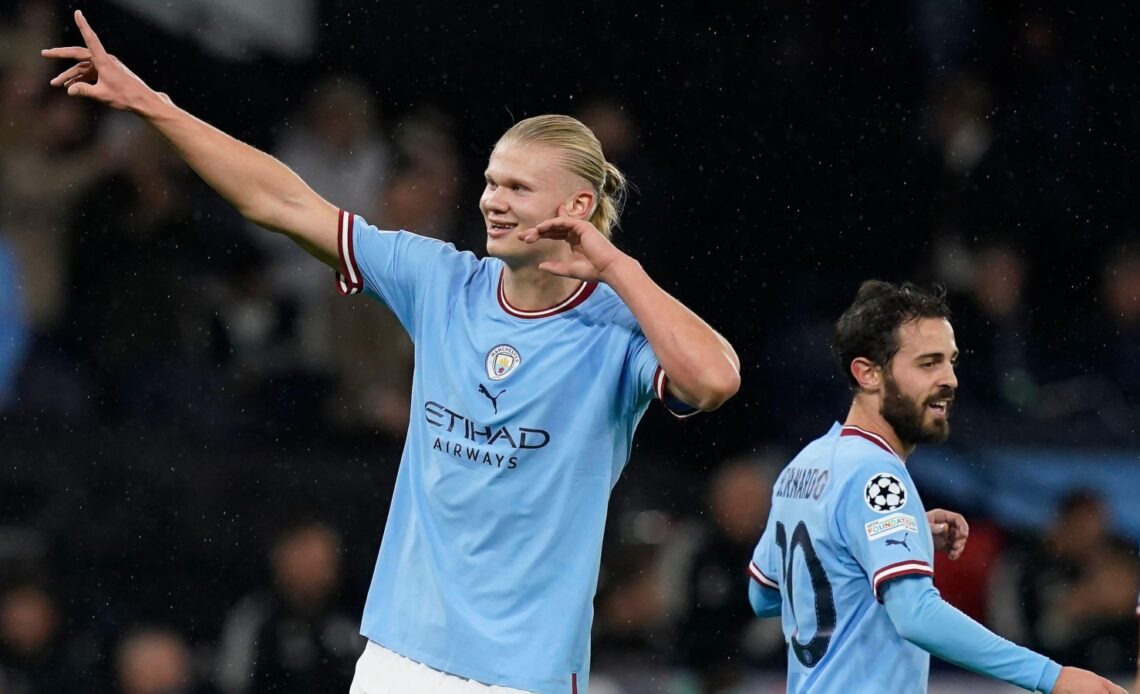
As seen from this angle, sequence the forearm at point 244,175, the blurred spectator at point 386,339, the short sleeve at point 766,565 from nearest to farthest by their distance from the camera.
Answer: the forearm at point 244,175 < the short sleeve at point 766,565 < the blurred spectator at point 386,339

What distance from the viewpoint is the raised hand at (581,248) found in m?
2.55

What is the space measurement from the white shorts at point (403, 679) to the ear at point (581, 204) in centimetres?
81

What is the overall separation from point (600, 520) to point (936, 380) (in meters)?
1.09

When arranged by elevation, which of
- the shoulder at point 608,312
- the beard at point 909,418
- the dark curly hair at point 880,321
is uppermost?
the dark curly hair at point 880,321

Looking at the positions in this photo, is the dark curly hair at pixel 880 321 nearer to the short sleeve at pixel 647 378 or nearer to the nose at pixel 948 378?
the nose at pixel 948 378

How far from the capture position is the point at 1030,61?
7.69 meters

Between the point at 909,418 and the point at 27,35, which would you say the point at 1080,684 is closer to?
the point at 909,418

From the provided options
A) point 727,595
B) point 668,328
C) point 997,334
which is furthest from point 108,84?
point 997,334

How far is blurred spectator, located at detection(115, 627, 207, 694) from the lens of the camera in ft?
18.2

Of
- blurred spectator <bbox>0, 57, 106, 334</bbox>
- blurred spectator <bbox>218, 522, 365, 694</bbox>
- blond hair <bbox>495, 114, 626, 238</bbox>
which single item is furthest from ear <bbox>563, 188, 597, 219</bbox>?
blurred spectator <bbox>0, 57, 106, 334</bbox>

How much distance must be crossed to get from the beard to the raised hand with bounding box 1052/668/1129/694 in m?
0.60

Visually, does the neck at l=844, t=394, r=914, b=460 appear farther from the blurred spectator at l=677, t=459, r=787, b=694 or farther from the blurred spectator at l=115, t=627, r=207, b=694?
the blurred spectator at l=115, t=627, r=207, b=694

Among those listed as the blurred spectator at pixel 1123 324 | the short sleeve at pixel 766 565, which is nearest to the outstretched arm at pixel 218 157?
the short sleeve at pixel 766 565

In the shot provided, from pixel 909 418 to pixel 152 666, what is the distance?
3193 mm
